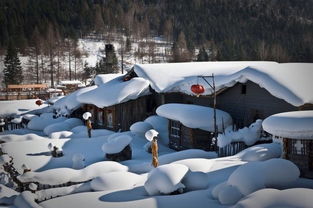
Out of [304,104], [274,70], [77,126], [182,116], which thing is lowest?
[77,126]

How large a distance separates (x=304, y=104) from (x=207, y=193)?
5962 millimetres

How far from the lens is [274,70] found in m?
14.8

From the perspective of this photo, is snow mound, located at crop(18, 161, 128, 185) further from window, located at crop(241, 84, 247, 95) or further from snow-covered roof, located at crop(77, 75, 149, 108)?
snow-covered roof, located at crop(77, 75, 149, 108)

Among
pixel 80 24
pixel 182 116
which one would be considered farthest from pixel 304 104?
pixel 80 24

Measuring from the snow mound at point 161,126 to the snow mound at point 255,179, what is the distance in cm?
995

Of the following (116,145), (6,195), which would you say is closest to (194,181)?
(6,195)

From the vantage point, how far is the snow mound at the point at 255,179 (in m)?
8.17

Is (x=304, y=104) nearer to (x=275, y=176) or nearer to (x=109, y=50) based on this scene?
(x=275, y=176)

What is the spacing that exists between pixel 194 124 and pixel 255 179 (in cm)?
761

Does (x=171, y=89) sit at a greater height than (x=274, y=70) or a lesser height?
lesser

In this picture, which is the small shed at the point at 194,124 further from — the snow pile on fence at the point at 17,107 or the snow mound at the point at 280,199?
the snow pile on fence at the point at 17,107

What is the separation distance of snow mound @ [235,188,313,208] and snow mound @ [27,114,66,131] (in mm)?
19292

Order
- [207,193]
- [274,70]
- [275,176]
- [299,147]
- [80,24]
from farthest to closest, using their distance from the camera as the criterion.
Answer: [80,24] < [274,70] < [299,147] < [207,193] < [275,176]

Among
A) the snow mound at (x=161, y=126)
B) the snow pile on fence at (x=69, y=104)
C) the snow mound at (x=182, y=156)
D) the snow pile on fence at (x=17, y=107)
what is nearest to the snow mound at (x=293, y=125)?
the snow mound at (x=182, y=156)
